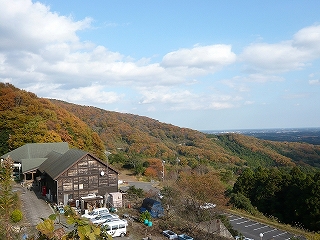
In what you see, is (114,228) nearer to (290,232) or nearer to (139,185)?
(290,232)

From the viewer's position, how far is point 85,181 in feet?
70.7

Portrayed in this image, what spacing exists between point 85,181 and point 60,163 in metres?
2.90

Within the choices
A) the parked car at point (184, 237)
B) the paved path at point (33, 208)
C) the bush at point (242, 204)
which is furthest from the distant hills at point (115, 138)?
the parked car at point (184, 237)

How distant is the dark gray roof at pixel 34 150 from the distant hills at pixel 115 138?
289 cm

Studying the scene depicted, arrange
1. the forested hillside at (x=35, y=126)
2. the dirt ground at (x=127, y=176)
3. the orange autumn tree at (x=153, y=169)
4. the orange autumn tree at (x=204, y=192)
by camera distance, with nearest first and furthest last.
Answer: the orange autumn tree at (x=204, y=192), the forested hillside at (x=35, y=126), the dirt ground at (x=127, y=176), the orange autumn tree at (x=153, y=169)

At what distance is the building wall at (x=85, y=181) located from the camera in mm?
20922

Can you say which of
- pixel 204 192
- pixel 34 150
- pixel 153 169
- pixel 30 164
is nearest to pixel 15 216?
pixel 204 192

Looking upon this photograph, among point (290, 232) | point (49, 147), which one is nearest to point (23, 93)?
point (49, 147)

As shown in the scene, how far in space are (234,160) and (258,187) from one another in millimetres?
33791

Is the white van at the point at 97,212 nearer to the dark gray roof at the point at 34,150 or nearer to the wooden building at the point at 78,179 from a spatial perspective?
the wooden building at the point at 78,179

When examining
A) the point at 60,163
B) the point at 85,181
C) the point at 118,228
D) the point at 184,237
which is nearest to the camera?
the point at 184,237

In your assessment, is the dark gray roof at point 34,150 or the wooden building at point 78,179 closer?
the wooden building at point 78,179

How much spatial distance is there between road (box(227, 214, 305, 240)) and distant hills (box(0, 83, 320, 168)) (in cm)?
2106

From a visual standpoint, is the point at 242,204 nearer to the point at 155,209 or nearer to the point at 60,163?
the point at 155,209
